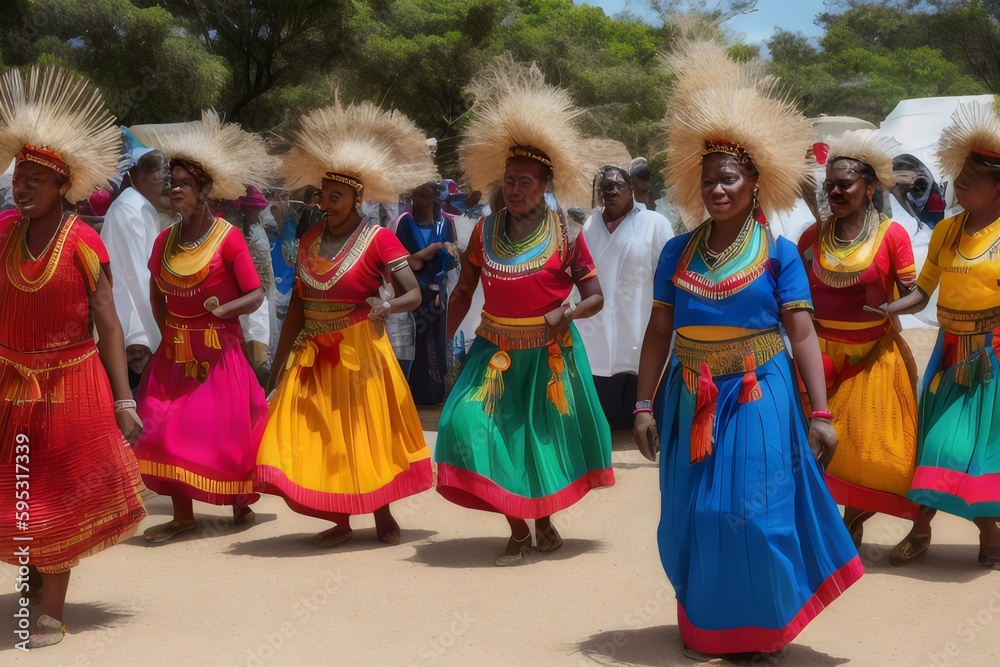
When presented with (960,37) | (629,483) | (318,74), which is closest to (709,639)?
(629,483)

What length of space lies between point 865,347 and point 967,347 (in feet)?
1.75

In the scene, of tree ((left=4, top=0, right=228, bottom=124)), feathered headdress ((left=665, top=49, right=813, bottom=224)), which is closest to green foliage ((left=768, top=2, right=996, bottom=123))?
tree ((left=4, top=0, right=228, bottom=124))

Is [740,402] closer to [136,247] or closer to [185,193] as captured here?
[185,193]

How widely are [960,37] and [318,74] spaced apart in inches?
1076

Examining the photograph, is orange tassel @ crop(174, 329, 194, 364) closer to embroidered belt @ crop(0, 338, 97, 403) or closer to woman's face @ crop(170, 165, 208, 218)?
woman's face @ crop(170, 165, 208, 218)

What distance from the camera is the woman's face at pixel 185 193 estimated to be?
7.34 metres

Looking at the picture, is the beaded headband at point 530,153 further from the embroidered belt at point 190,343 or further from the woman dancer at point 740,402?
the embroidered belt at point 190,343

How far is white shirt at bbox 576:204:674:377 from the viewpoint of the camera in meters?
10.5

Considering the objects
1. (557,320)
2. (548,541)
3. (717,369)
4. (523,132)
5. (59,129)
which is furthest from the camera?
(548,541)

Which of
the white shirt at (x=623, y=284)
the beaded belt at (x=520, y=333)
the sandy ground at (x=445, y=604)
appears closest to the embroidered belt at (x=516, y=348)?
the beaded belt at (x=520, y=333)

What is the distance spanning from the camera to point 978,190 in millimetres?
6613

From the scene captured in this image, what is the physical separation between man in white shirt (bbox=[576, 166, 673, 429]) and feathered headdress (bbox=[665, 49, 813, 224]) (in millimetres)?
4983

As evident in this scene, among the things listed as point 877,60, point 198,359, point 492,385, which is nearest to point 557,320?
point 492,385

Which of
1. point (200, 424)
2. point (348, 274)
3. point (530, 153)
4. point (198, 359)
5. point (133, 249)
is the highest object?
point (530, 153)
